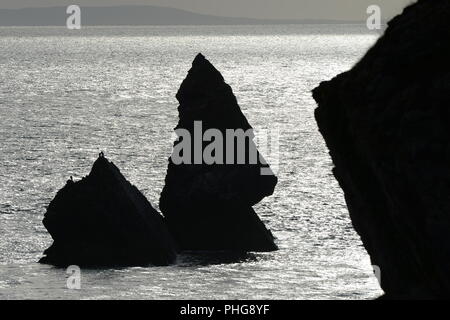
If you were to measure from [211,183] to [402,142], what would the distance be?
50.4 m

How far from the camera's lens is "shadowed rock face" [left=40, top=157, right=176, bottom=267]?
63969 millimetres

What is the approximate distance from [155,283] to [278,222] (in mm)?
26282

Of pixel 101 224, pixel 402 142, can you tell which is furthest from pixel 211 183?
pixel 402 142

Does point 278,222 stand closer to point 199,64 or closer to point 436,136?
point 199,64

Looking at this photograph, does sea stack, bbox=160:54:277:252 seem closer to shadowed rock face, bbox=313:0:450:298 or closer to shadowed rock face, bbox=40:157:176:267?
shadowed rock face, bbox=40:157:176:267

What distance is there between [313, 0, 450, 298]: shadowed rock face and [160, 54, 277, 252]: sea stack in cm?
4571

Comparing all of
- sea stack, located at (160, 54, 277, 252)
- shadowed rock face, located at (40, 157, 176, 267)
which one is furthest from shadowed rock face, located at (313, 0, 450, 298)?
sea stack, located at (160, 54, 277, 252)

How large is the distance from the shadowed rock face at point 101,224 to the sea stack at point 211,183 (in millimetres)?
4069

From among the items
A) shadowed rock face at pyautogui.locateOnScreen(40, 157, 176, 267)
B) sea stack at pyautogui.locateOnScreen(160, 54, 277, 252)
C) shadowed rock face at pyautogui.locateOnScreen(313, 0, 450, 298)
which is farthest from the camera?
sea stack at pyautogui.locateOnScreen(160, 54, 277, 252)

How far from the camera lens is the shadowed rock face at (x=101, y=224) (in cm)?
6397

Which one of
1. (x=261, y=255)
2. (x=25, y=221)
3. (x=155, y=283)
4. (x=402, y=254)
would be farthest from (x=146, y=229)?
(x=402, y=254)

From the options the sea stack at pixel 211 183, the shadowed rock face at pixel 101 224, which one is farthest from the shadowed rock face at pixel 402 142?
the sea stack at pixel 211 183

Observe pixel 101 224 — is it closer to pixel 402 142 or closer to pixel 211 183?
pixel 211 183

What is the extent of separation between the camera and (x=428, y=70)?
20359 millimetres
